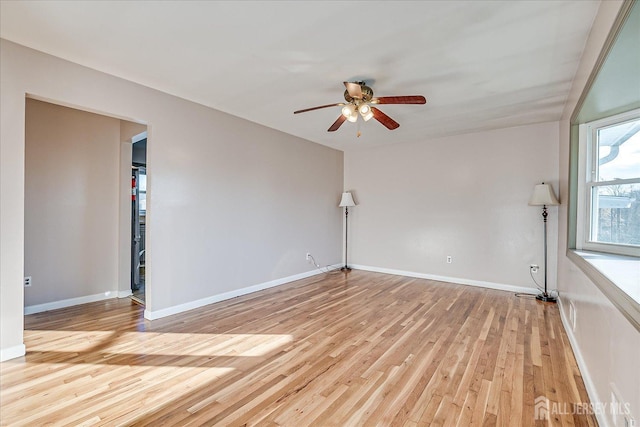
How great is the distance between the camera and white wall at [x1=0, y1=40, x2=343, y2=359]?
2299 millimetres

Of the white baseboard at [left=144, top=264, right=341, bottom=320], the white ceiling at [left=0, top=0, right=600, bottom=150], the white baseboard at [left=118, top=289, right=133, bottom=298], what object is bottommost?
the white baseboard at [left=118, top=289, right=133, bottom=298]

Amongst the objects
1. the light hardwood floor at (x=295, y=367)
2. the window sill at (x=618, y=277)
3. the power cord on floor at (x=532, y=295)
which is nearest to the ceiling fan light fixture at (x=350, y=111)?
the light hardwood floor at (x=295, y=367)

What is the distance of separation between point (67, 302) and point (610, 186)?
5.94m

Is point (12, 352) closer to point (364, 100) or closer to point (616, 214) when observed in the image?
point (364, 100)

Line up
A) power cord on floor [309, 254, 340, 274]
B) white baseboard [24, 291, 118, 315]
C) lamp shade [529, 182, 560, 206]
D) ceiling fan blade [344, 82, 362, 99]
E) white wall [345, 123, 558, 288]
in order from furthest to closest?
1. power cord on floor [309, 254, 340, 274]
2. white wall [345, 123, 558, 288]
3. lamp shade [529, 182, 560, 206]
4. white baseboard [24, 291, 118, 315]
5. ceiling fan blade [344, 82, 362, 99]

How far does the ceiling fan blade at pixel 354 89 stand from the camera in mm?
2505

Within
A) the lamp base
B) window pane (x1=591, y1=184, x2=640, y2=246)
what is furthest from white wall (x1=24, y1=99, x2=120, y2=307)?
the lamp base

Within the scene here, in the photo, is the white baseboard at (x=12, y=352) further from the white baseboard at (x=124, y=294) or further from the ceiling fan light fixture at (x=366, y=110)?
the ceiling fan light fixture at (x=366, y=110)

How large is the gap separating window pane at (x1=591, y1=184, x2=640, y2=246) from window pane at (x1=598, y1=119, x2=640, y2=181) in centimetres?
11

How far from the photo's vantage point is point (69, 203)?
3.63m

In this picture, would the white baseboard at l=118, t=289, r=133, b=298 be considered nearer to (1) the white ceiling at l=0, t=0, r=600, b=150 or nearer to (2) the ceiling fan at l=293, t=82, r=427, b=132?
(1) the white ceiling at l=0, t=0, r=600, b=150

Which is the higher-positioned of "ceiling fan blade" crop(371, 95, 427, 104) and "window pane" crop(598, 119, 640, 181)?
"ceiling fan blade" crop(371, 95, 427, 104)

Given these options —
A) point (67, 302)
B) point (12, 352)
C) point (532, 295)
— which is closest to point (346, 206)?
point (532, 295)

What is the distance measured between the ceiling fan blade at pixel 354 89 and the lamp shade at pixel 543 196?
9.44ft
